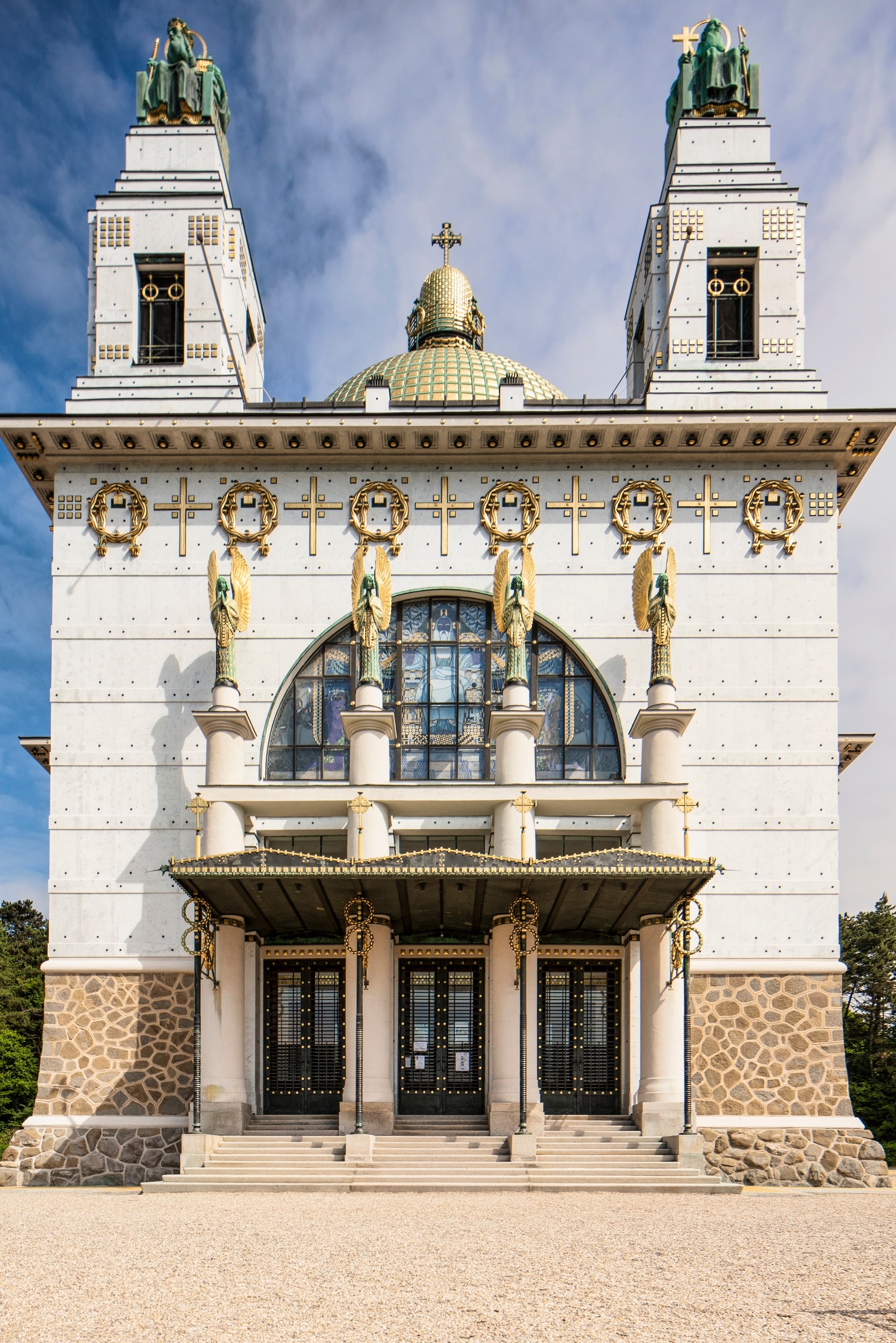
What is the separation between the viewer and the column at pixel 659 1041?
2333 centimetres

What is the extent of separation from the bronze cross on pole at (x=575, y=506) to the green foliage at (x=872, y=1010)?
2430cm

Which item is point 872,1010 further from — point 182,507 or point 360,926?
point 182,507

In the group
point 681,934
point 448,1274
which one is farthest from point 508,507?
point 448,1274

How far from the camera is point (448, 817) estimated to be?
85.8ft

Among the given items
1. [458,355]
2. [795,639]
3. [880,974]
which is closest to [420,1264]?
[795,639]

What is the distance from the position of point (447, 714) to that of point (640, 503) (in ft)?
20.9

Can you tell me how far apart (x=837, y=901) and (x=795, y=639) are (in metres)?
5.57

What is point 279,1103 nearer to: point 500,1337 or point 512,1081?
point 512,1081

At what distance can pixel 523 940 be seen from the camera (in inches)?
926

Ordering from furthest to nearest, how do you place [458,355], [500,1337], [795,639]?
[458,355] < [795,639] < [500,1337]

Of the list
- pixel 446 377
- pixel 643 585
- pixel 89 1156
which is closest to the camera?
pixel 89 1156

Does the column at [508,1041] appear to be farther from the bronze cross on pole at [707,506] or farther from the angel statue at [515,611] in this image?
the bronze cross on pole at [707,506]

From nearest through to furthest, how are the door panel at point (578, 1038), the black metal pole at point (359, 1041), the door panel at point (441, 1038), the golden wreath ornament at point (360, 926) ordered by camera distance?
the black metal pole at point (359, 1041)
the golden wreath ornament at point (360, 926)
the door panel at point (578, 1038)
the door panel at point (441, 1038)

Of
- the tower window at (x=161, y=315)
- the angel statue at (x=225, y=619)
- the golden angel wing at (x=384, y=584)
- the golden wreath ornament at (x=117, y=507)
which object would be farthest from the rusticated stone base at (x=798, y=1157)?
the tower window at (x=161, y=315)
